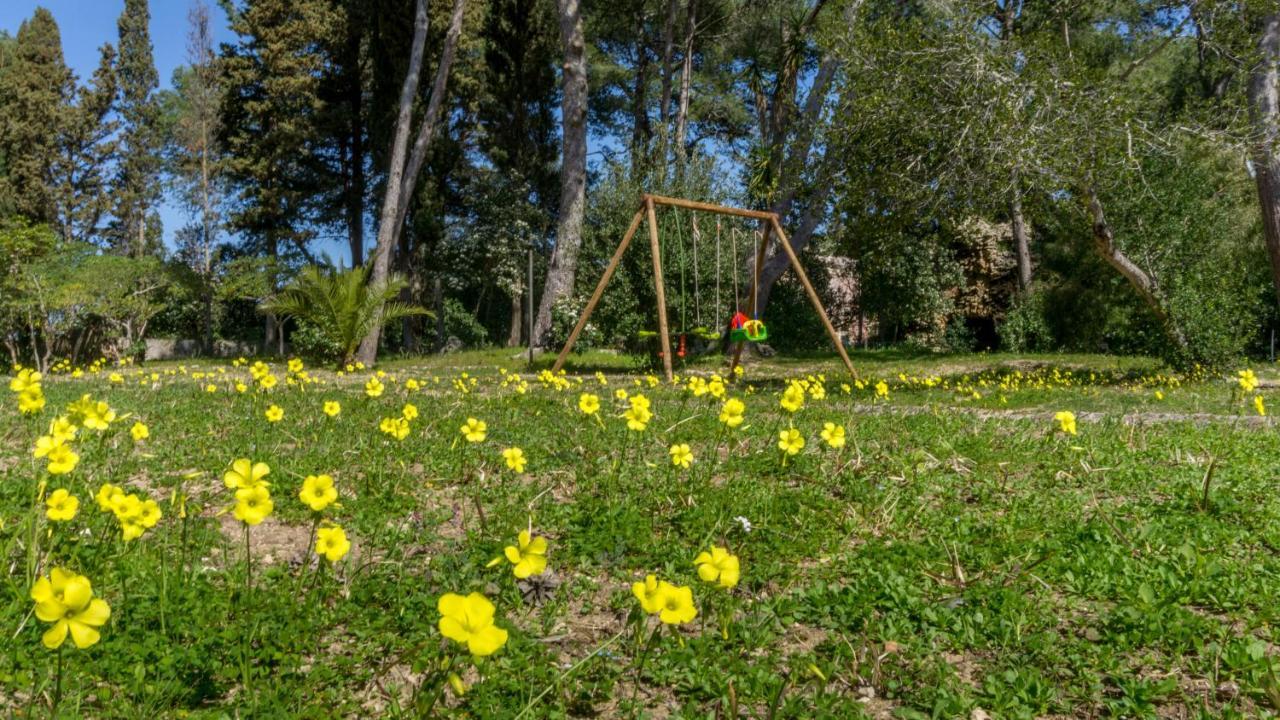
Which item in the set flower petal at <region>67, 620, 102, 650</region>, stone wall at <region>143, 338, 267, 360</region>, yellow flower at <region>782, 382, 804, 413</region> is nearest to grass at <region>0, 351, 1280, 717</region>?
yellow flower at <region>782, 382, 804, 413</region>

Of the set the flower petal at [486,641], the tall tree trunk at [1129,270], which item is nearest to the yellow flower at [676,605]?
the flower petal at [486,641]

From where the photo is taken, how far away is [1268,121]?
8.78 meters

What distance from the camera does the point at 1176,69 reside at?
20.5m

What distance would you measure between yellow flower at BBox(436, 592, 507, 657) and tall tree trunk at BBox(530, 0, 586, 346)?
549 inches

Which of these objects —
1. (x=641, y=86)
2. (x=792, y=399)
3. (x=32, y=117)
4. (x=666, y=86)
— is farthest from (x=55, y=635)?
(x=32, y=117)

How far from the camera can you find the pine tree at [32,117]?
25203mm

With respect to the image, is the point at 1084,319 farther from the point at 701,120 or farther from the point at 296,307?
the point at 296,307

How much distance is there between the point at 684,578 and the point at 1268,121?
33.0 ft

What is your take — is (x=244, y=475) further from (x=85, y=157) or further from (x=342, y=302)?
(x=85, y=157)

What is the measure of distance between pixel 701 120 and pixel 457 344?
10661 mm

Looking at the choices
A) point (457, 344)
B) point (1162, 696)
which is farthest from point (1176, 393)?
point (457, 344)

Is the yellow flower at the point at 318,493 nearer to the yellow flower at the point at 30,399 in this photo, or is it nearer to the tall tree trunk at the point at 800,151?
the yellow flower at the point at 30,399

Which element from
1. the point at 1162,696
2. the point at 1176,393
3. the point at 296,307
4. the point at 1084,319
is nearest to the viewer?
the point at 1162,696

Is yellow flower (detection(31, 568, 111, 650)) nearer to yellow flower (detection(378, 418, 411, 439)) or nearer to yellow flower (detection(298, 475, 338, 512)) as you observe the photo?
yellow flower (detection(298, 475, 338, 512))
